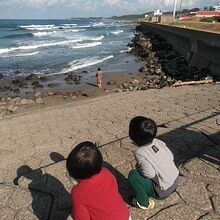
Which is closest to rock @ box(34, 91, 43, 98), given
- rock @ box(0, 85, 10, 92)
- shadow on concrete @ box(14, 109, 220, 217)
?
rock @ box(0, 85, 10, 92)

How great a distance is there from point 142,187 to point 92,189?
0.71 m

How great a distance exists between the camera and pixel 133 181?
311 centimetres

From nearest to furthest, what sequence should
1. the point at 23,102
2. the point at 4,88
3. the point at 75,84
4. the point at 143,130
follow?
the point at 143,130
the point at 23,102
the point at 4,88
the point at 75,84

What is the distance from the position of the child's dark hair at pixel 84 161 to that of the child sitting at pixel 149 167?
58cm

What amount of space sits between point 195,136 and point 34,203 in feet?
8.72

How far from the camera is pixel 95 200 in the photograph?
250cm

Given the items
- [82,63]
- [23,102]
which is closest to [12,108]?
[23,102]

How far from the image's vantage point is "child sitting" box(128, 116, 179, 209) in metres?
2.91

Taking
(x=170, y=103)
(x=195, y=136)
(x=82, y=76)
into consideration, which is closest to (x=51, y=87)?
(x=82, y=76)

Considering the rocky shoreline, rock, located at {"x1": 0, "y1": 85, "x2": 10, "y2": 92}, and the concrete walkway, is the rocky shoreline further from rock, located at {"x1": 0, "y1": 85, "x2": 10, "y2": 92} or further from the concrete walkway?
the concrete walkway

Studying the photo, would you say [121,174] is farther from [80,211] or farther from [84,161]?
[84,161]

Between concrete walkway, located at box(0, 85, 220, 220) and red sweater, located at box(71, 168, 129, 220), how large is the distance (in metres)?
0.60

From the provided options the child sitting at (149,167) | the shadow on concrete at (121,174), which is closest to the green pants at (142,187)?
the child sitting at (149,167)

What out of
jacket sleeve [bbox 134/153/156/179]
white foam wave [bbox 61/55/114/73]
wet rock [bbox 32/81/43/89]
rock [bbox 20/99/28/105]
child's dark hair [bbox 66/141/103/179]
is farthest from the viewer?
white foam wave [bbox 61/55/114/73]
